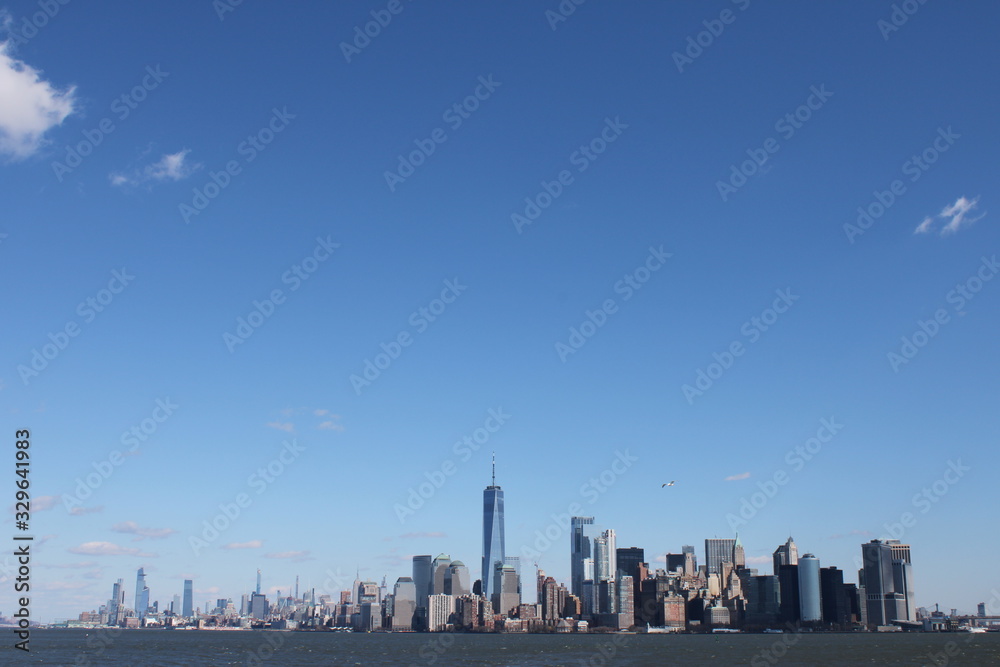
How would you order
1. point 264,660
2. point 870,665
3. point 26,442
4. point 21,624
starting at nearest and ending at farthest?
1. point 26,442
2. point 21,624
3. point 870,665
4. point 264,660

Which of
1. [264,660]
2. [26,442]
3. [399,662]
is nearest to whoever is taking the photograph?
[26,442]

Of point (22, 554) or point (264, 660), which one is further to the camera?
point (264, 660)

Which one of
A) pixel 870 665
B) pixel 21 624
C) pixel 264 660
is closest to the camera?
pixel 21 624

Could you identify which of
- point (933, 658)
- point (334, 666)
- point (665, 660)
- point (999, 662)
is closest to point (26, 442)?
point (334, 666)

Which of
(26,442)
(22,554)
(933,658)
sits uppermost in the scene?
(26,442)

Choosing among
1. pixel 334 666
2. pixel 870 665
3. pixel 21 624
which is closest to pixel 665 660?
pixel 870 665

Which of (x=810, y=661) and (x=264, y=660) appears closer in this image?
(x=810, y=661)

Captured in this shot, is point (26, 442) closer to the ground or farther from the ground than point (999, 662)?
farther from the ground

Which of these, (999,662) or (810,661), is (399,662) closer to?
(810,661)

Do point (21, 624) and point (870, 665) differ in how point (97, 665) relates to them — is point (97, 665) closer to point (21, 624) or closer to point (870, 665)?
point (21, 624)

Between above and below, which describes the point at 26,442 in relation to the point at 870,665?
above
